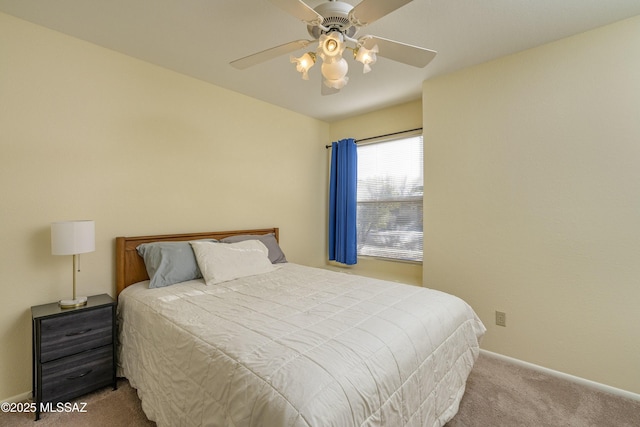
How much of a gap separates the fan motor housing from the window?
82.2 inches

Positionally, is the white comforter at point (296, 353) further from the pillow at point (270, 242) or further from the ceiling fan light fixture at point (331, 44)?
the ceiling fan light fixture at point (331, 44)

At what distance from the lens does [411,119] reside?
3342 mm

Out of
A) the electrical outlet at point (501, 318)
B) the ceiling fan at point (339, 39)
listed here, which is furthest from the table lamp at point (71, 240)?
the electrical outlet at point (501, 318)

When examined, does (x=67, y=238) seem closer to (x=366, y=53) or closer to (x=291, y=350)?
(x=291, y=350)

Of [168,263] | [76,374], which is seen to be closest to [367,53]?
[168,263]

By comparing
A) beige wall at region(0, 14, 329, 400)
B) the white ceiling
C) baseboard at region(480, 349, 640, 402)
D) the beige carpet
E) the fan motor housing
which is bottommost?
the beige carpet

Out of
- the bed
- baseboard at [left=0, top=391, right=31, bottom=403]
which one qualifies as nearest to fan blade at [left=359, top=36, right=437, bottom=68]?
the bed

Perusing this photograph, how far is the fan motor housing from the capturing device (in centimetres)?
140

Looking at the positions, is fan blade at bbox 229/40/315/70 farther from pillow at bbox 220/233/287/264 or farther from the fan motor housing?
pillow at bbox 220/233/287/264

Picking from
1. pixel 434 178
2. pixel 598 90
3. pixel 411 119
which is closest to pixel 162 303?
pixel 434 178

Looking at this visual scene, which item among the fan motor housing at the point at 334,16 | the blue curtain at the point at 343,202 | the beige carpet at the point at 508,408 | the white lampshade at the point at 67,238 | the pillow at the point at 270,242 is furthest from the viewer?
the blue curtain at the point at 343,202

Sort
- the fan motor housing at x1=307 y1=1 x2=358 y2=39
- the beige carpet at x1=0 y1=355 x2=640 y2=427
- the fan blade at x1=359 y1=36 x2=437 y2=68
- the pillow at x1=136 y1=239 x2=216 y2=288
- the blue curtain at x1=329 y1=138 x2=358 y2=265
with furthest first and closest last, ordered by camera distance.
A: the blue curtain at x1=329 y1=138 x2=358 y2=265
the pillow at x1=136 y1=239 x2=216 y2=288
the beige carpet at x1=0 y1=355 x2=640 y2=427
the fan blade at x1=359 y1=36 x2=437 y2=68
the fan motor housing at x1=307 y1=1 x2=358 y2=39

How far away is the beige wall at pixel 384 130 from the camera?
3305 millimetres

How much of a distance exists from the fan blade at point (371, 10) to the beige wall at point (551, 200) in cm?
167
